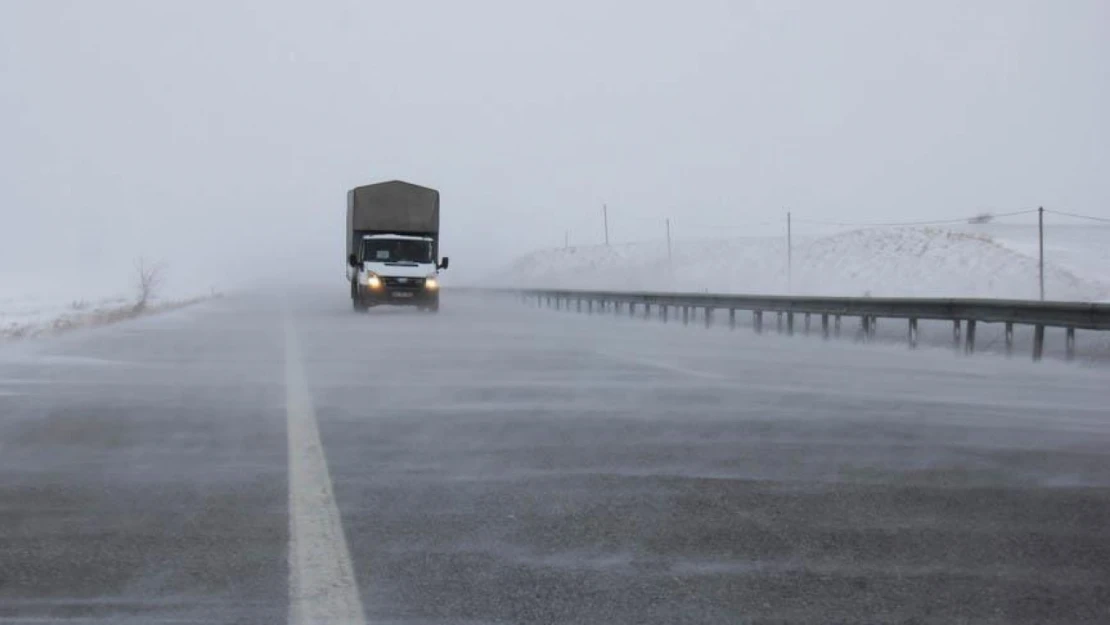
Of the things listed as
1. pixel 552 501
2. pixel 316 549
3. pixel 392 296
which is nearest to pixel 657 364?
pixel 552 501

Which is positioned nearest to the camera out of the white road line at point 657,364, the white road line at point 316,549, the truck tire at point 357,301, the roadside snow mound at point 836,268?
the white road line at point 316,549

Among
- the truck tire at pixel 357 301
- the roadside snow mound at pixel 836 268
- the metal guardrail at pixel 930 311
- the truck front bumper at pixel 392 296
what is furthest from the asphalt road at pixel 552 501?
the roadside snow mound at pixel 836 268

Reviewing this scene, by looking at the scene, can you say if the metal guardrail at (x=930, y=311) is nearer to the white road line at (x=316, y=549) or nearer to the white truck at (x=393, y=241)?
the white truck at (x=393, y=241)

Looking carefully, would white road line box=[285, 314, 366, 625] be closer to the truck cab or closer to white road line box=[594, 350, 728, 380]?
white road line box=[594, 350, 728, 380]

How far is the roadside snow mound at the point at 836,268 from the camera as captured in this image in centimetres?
6388

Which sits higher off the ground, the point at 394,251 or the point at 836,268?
the point at 394,251

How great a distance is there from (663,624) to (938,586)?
1.23 meters

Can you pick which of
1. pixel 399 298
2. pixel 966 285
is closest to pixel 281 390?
pixel 399 298

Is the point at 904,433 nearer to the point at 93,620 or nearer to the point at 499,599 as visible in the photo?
the point at 499,599

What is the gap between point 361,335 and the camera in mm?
26641

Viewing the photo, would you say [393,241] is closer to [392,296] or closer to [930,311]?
[392,296]

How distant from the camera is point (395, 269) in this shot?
3962 centimetres

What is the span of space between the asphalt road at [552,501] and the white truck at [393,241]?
24.9 metres

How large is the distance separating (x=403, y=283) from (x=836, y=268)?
53.9 meters
